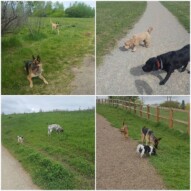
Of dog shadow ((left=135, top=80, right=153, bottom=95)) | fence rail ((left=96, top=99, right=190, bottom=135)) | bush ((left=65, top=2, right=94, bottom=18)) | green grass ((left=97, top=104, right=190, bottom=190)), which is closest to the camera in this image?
green grass ((left=97, top=104, right=190, bottom=190))

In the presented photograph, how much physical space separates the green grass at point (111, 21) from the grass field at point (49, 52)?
0.09 m

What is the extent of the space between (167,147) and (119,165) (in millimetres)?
540

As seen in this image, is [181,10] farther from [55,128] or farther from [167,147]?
[55,128]

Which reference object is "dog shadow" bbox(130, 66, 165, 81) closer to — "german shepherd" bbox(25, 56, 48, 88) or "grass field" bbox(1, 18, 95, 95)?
"grass field" bbox(1, 18, 95, 95)

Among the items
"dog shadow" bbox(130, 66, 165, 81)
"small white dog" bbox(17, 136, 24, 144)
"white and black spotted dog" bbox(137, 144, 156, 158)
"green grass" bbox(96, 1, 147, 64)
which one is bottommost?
"white and black spotted dog" bbox(137, 144, 156, 158)

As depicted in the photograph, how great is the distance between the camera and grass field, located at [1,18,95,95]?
3654 mm

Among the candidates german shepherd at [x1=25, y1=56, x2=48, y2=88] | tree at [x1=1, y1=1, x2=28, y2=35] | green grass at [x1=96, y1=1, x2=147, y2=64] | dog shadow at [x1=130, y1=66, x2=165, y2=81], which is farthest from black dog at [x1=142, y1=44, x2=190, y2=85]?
tree at [x1=1, y1=1, x2=28, y2=35]

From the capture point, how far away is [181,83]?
3668 millimetres

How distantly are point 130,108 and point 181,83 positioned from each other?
0.58 metres

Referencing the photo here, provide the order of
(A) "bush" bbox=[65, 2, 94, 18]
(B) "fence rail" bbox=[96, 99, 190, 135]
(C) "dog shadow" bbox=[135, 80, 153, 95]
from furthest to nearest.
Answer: (A) "bush" bbox=[65, 2, 94, 18], (B) "fence rail" bbox=[96, 99, 190, 135], (C) "dog shadow" bbox=[135, 80, 153, 95]

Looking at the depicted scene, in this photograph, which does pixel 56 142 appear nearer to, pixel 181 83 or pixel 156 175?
pixel 156 175

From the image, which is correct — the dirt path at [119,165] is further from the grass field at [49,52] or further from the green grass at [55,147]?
the grass field at [49,52]

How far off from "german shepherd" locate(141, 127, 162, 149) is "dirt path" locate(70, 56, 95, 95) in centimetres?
71

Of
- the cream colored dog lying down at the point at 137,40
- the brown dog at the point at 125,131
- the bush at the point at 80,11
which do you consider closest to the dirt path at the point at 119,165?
the brown dog at the point at 125,131
